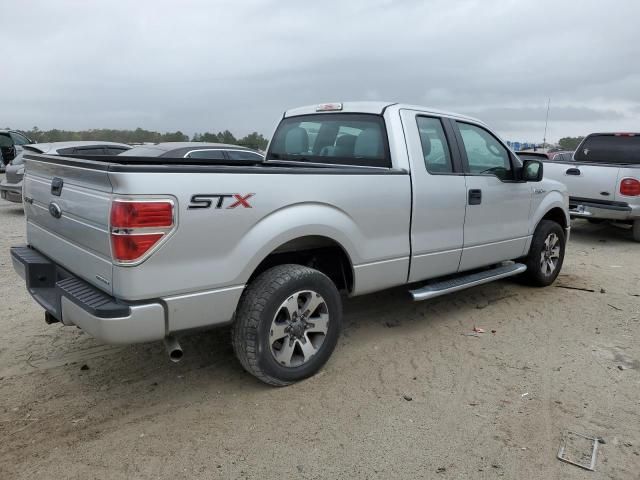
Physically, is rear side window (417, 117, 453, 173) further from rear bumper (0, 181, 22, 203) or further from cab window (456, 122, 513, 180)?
rear bumper (0, 181, 22, 203)

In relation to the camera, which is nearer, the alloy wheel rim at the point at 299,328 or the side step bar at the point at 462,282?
the alloy wheel rim at the point at 299,328

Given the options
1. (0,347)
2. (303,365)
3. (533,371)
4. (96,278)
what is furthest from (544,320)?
(0,347)

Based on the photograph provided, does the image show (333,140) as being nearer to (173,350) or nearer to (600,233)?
(173,350)

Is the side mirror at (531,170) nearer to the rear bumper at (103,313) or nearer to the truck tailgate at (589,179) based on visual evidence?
the rear bumper at (103,313)

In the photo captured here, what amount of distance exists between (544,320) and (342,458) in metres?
2.98

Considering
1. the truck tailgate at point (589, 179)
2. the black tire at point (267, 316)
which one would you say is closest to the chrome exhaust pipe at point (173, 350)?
the black tire at point (267, 316)

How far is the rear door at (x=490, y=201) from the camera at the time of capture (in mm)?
4684

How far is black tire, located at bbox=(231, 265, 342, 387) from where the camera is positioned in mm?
Answer: 3195

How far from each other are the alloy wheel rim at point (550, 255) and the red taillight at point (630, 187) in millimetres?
3444

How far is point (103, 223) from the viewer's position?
8.98 feet

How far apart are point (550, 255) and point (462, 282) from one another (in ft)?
6.40

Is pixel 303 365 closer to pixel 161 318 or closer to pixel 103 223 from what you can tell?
pixel 161 318

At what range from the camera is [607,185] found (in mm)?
8695

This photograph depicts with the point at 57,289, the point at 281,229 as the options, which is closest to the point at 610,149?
the point at 281,229
